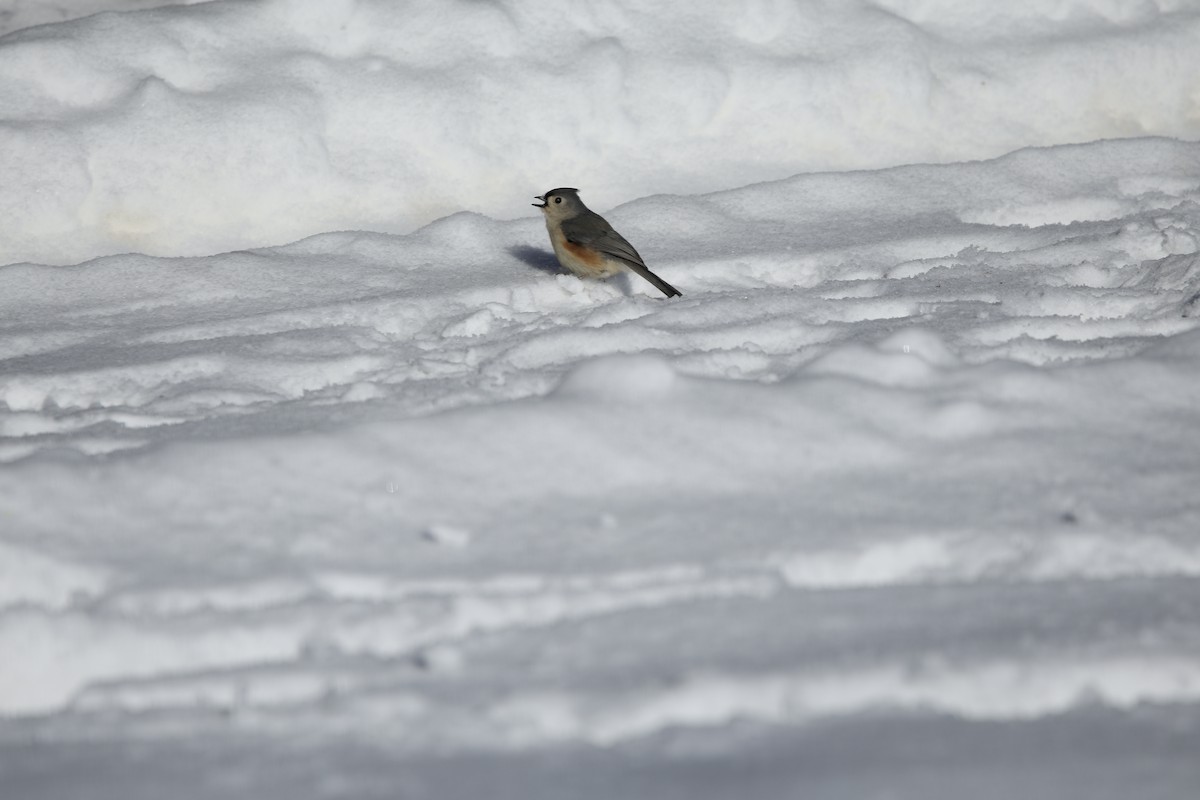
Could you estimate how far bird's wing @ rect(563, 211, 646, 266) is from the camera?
4.88 meters

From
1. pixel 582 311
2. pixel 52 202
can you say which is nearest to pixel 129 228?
pixel 52 202

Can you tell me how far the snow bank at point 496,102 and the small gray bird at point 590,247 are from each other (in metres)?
0.69

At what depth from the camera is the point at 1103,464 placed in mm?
3102

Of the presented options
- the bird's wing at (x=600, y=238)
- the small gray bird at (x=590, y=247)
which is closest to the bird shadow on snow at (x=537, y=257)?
the small gray bird at (x=590, y=247)

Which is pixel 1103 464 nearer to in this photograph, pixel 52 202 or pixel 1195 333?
pixel 1195 333

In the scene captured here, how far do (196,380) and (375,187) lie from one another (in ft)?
5.98

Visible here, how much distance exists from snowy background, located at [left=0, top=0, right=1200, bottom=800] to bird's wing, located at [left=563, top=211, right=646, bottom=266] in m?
0.17

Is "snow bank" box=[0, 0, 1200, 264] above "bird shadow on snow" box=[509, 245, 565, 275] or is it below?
above

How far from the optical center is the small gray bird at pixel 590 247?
4859 mm

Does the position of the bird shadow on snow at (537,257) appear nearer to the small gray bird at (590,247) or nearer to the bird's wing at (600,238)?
the small gray bird at (590,247)

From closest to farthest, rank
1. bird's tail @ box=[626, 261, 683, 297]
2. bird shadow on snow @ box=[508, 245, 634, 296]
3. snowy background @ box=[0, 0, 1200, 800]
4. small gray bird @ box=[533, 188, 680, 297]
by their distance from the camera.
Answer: snowy background @ box=[0, 0, 1200, 800] → bird's tail @ box=[626, 261, 683, 297] → small gray bird @ box=[533, 188, 680, 297] → bird shadow on snow @ box=[508, 245, 634, 296]

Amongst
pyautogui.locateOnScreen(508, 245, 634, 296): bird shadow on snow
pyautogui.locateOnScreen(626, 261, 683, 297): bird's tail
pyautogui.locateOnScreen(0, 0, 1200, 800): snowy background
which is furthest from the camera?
pyautogui.locateOnScreen(508, 245, 634, 296): bird shadow on snow

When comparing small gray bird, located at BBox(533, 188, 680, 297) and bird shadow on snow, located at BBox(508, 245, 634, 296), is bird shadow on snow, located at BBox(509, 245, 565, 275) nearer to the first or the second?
bird shadow on snow, located at BBox(508, 245, 634, 296)

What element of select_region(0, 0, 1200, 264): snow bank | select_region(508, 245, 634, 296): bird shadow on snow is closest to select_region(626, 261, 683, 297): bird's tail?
select_region(508, 245, 634, 296): bird shadow on snow
